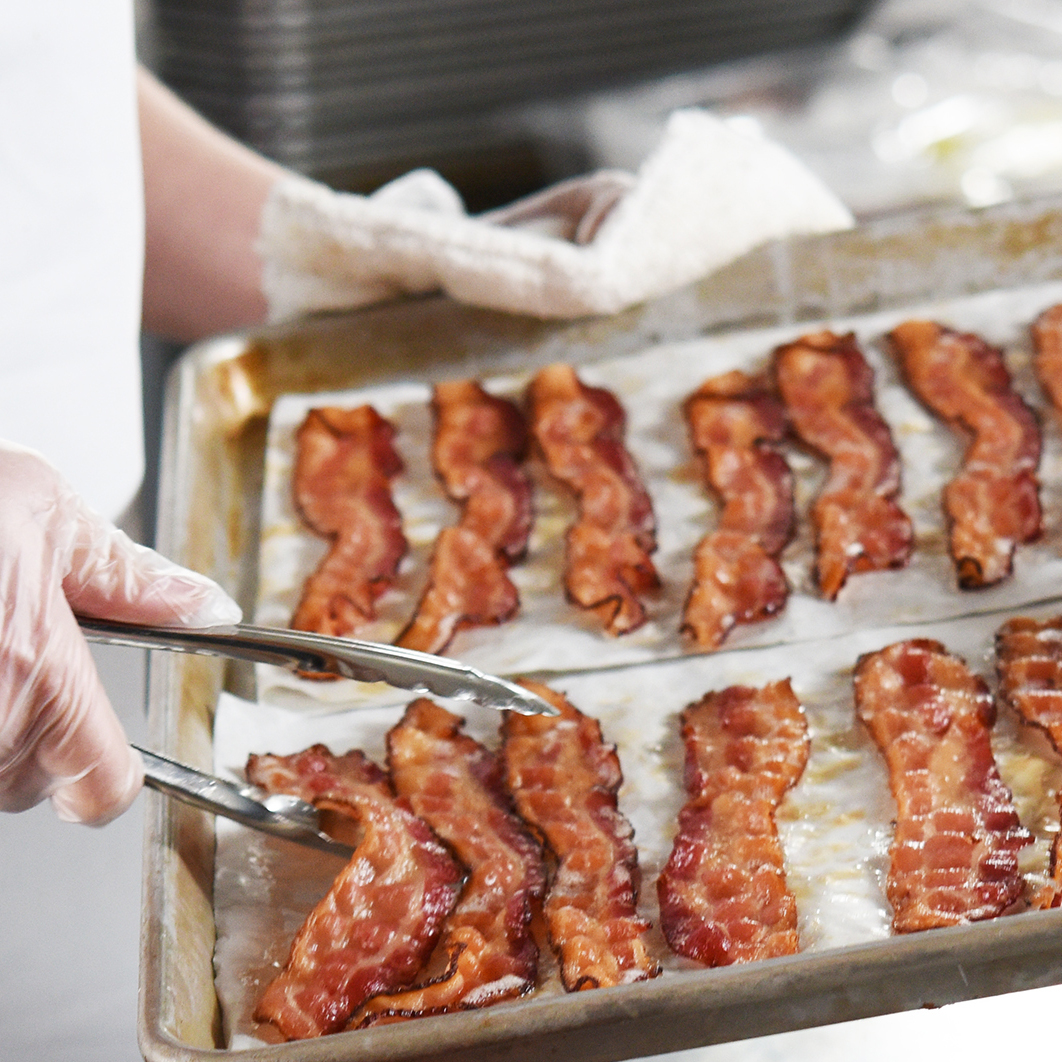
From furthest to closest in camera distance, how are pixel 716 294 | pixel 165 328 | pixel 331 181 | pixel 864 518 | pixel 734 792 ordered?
pixel 331 181 < pixel 165 328 < pixel 716 294 < pixel 864 518 < pixel 734 792

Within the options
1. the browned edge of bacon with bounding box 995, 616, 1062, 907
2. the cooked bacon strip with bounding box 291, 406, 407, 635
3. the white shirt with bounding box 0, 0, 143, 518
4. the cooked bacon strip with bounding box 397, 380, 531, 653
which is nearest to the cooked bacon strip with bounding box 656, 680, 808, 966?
the browned edge of bacon with bounding box 995, 616, 1062, 907

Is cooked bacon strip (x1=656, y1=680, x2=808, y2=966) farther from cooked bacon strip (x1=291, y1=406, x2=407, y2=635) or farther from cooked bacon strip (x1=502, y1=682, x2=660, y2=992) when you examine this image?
cooked bacon strip (x1=291, y1=406, x2=407, y2=635)

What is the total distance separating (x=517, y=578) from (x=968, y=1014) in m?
0.84

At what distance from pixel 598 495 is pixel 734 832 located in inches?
24.7

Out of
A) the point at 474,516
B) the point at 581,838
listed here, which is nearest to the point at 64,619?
the point at 581,838

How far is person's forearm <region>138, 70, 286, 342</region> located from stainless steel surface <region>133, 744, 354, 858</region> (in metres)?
1.02

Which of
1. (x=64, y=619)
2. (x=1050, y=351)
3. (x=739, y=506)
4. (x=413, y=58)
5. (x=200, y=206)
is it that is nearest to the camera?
(x=64, y=619)

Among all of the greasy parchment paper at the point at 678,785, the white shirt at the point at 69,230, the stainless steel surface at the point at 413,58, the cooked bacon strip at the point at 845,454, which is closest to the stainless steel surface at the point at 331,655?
the greasy parchment paper at the point at 678,785

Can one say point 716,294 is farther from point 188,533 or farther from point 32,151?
point 32,151

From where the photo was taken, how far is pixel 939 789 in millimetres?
1302

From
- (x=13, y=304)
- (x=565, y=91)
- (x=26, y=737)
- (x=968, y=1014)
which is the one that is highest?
(x=565, y=91)

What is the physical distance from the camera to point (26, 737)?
1076 millimetres

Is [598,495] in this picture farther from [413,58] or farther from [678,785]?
[413,58]

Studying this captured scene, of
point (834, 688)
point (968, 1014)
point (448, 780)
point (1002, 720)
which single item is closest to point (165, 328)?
point (448, 780)
